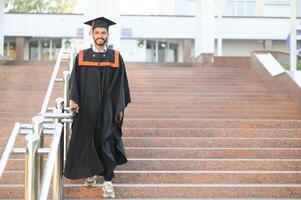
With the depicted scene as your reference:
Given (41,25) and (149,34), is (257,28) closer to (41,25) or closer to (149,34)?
(149,34)

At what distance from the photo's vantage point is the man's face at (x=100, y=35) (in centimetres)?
513

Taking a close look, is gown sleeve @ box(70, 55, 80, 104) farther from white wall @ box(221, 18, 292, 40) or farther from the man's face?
white wall @ box(221, 18, 292, 40)

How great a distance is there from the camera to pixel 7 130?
7320mm

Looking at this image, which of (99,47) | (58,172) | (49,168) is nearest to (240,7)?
(99,47)

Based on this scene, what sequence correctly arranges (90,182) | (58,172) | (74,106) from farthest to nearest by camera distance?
1. (90,182)
2. (74,106)
3. (58,172)

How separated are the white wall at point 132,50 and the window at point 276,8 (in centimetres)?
921

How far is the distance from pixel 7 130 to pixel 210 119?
290 cm

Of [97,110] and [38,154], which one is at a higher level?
[97,110]

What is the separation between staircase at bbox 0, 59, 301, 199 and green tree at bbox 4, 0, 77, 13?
32.8 m

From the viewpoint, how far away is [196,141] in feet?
22.9

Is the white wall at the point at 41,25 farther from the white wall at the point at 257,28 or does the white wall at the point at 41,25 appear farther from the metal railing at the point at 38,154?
the metal railing at the point at 38,154

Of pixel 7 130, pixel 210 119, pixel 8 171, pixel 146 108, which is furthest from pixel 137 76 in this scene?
pixel 8 171

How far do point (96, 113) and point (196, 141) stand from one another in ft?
7.06

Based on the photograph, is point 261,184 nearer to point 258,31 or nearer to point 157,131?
point 157,131
